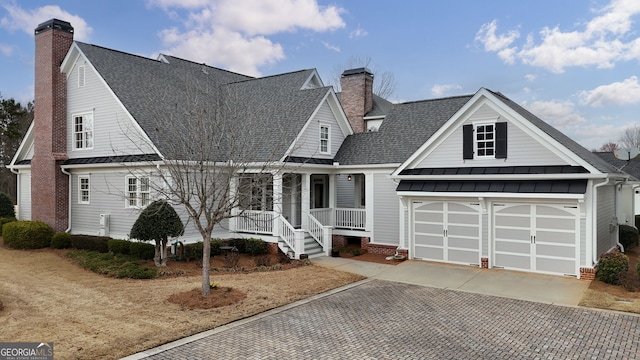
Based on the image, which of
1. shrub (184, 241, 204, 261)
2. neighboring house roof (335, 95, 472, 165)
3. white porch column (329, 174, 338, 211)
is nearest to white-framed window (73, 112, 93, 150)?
shrub (184, 241, 204, 261)

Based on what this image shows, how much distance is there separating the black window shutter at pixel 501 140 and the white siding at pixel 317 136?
7.60 meters

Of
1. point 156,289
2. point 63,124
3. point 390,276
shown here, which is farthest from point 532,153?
point 63,124

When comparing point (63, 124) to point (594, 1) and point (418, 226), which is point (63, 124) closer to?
point (418, 226)

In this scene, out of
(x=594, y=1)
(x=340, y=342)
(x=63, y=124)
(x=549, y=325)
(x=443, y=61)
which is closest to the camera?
(x=340, y=342)

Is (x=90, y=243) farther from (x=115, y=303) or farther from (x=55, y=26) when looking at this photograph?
(x=55, y=26)

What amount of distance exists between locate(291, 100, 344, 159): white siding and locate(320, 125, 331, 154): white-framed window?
0.48 ft

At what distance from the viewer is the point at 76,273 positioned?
1455cm

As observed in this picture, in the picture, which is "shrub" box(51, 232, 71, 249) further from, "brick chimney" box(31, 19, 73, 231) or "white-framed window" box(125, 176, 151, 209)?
"white-framed window" box(125, 176, 151, 209)

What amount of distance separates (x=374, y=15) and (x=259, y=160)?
1079cm

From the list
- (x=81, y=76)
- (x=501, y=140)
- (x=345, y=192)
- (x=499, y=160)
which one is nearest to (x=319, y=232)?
(x=345, y=192)

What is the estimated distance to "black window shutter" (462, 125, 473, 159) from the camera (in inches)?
617

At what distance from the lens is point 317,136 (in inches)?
786

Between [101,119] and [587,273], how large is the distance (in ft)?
64.9

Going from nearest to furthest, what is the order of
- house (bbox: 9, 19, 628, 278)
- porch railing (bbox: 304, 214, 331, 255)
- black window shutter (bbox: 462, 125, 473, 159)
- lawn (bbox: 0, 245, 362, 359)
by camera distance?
1. lawn (bbox: 0, 245, 362, 359)
2. house (bbox: 9, 19, 628, 278)
3. black window shutter (bbox: 462, 125, 473, 159)
4. porch railing (bbox: 304, 214, 331, 255)
